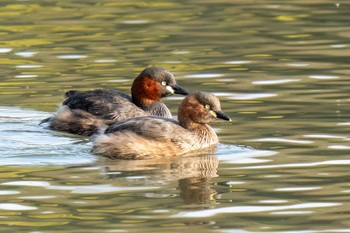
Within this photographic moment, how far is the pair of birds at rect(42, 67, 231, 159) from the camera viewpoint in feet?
46.4

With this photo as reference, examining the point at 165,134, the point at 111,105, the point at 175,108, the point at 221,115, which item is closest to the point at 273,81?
the point at 175,108

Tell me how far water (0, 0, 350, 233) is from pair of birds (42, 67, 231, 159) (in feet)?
0.81

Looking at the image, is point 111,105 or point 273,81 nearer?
point 111,105

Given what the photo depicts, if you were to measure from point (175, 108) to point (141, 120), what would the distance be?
3.00 metres

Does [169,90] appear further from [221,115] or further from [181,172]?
[181,172]

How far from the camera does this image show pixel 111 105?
16109mm

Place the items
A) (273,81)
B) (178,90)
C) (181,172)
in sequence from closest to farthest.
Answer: (181,172), (178,90), (273,81)

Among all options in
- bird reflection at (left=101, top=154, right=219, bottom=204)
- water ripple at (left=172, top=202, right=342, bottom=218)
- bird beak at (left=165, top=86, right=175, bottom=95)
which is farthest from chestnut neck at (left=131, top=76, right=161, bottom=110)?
water ripple at (left=172, top=202, right=342, bottom=218)

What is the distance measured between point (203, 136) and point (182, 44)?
23.7ft

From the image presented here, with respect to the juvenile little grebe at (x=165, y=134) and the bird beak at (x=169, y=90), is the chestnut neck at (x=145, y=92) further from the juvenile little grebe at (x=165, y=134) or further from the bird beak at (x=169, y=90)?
the juvenile little grebe at (x=165, y=134)

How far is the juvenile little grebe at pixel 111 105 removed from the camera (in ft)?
52.4

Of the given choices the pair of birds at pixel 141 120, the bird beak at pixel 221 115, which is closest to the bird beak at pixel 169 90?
the pair of birds at pixel 141 120

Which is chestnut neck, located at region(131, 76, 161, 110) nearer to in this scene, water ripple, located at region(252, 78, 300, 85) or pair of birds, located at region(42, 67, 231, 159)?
pair of birds, located at region(42, 67, 231, 159)

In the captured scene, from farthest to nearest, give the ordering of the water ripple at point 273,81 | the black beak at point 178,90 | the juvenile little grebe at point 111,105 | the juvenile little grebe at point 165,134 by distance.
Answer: the water ripple at point 273,81 → the black beak at point 178,90 → the juvenile little grebe at point 111,105 → the juvenile little grebe at point 165,134
